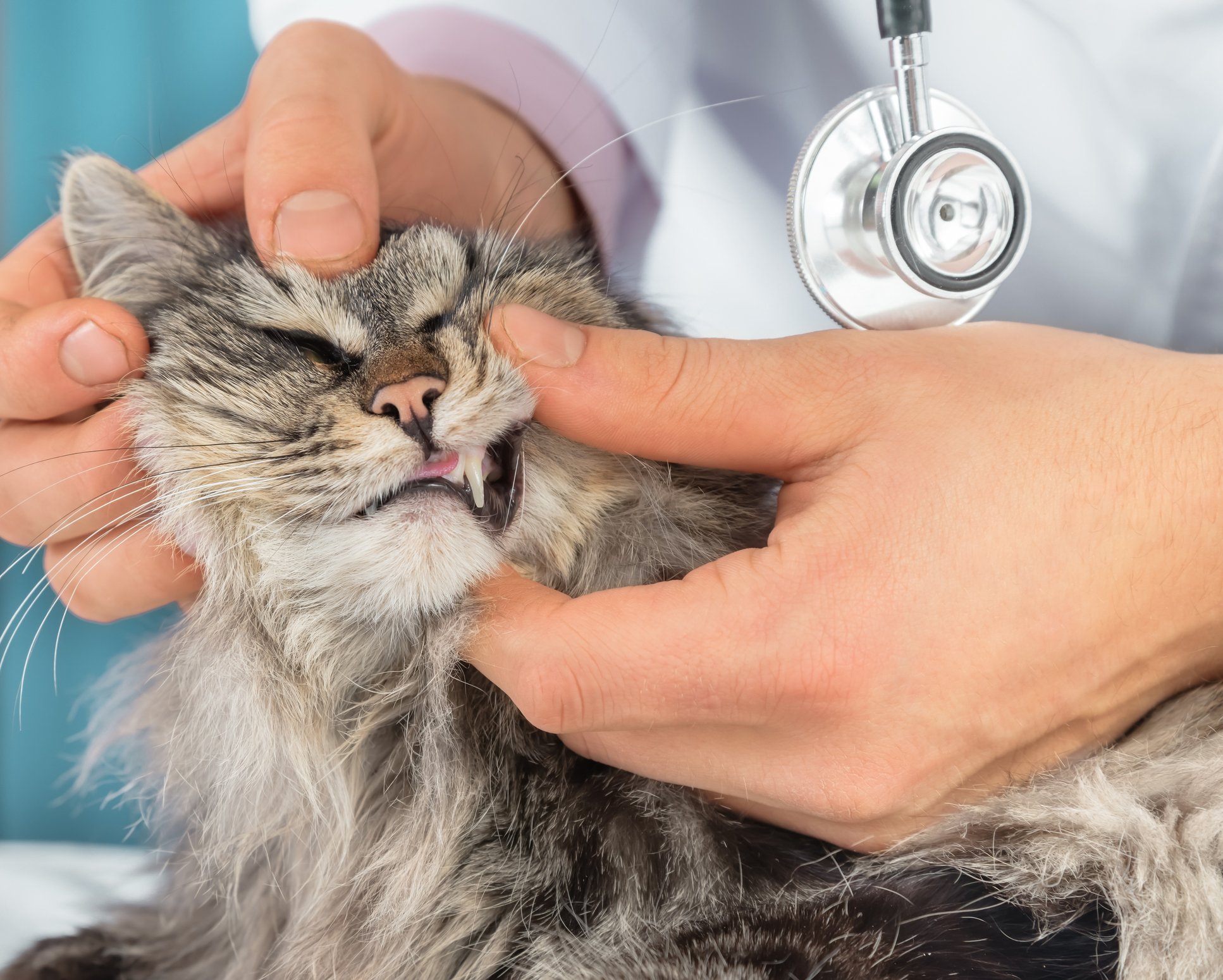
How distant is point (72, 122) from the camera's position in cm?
195

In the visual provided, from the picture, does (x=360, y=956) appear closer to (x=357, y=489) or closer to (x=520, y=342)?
(x=357, y=489)

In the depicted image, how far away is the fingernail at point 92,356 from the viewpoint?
1055 mm

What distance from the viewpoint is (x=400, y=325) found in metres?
1.05

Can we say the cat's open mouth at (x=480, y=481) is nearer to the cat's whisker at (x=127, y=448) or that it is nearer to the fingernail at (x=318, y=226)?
the cat's whisker at (x=127, y=448)

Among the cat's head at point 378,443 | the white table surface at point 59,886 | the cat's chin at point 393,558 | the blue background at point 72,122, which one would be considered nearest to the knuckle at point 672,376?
the cat's head at point 378,443

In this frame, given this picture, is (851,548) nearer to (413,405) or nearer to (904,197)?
(904,197)

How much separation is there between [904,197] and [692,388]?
260 millimetres

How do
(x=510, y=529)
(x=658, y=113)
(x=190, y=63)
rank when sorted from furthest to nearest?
1. (x=190, y=63)
2. (x=658, y=113)
3. (x=510, y=529)

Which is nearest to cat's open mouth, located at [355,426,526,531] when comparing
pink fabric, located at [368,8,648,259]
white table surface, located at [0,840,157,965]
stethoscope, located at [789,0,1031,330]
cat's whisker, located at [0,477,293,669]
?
cat's whisker, located at [0,477,293,669]

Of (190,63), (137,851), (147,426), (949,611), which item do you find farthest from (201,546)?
(190,63)

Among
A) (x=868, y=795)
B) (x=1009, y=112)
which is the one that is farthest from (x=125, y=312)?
(x=1009, y=112)

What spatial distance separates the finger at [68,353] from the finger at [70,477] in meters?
0.04

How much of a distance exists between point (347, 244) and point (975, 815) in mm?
895

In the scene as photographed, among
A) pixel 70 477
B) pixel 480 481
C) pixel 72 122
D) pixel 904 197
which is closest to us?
pixel 904 197
